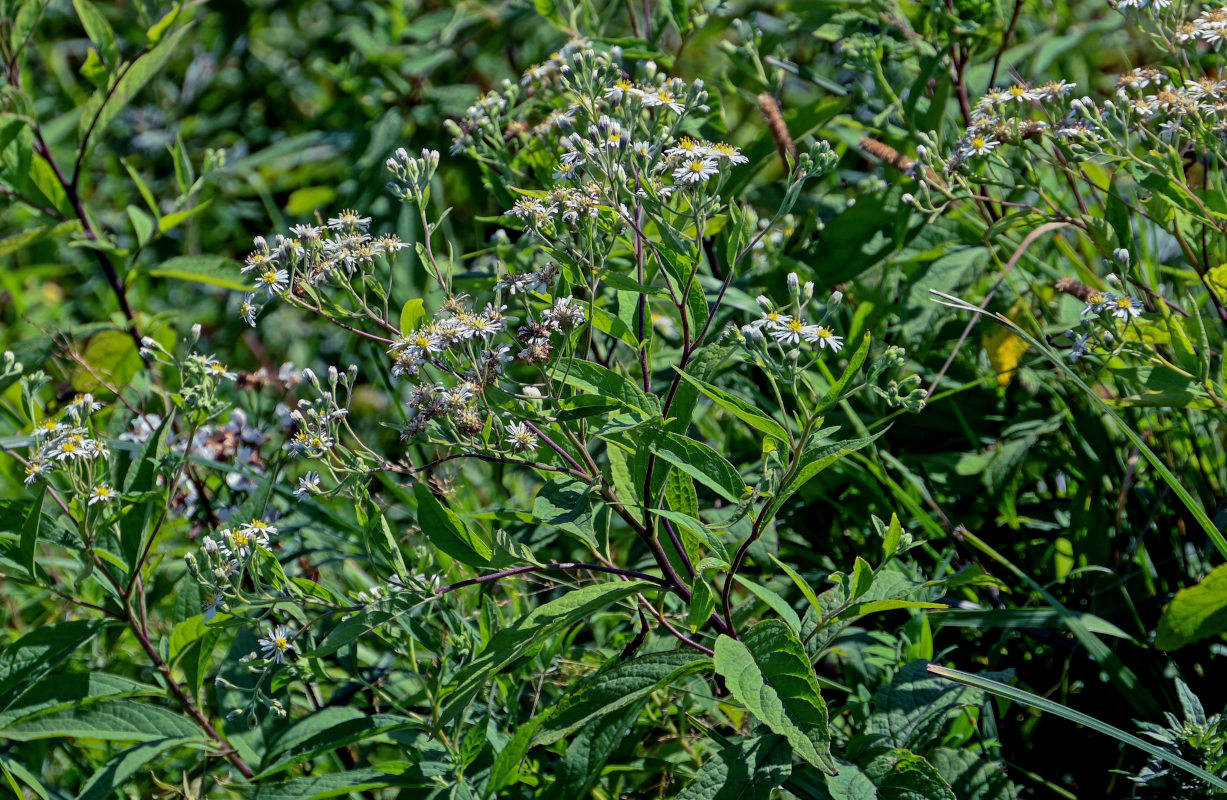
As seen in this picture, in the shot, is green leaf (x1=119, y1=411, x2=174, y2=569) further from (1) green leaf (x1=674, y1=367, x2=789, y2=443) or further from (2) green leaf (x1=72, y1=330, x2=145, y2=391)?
(1) green leaf (x1=674, y1=367, x2=789, y2=443)

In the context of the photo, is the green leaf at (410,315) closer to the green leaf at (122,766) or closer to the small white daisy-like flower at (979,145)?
the green leaf at (122,766)

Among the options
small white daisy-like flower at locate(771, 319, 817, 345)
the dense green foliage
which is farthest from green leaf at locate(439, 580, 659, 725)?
small white daisy-like flower at locate(771, 319, 817, 345)

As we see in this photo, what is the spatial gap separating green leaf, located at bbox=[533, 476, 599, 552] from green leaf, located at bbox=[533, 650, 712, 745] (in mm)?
228

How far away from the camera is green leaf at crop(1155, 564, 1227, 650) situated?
1832 millimetres

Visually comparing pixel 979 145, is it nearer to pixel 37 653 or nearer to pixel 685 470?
pixel 685 470

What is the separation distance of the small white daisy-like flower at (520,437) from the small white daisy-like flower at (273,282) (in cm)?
45

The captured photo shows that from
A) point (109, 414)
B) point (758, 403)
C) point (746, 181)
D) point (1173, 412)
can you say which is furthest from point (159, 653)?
point (1173, 412)

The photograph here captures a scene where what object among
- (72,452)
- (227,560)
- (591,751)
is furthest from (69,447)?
(591,751)

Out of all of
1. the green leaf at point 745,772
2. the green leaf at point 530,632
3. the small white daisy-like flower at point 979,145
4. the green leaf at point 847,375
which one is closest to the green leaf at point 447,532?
the green leaf at point 530,632

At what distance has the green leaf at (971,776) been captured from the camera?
72.2 inches

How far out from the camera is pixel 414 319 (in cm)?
177

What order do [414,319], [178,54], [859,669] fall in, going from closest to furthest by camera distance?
[414,319]
[859,669]
[178,54]

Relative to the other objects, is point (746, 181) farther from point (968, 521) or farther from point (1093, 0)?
point (1093, 0)

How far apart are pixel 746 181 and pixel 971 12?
0.76 metres
